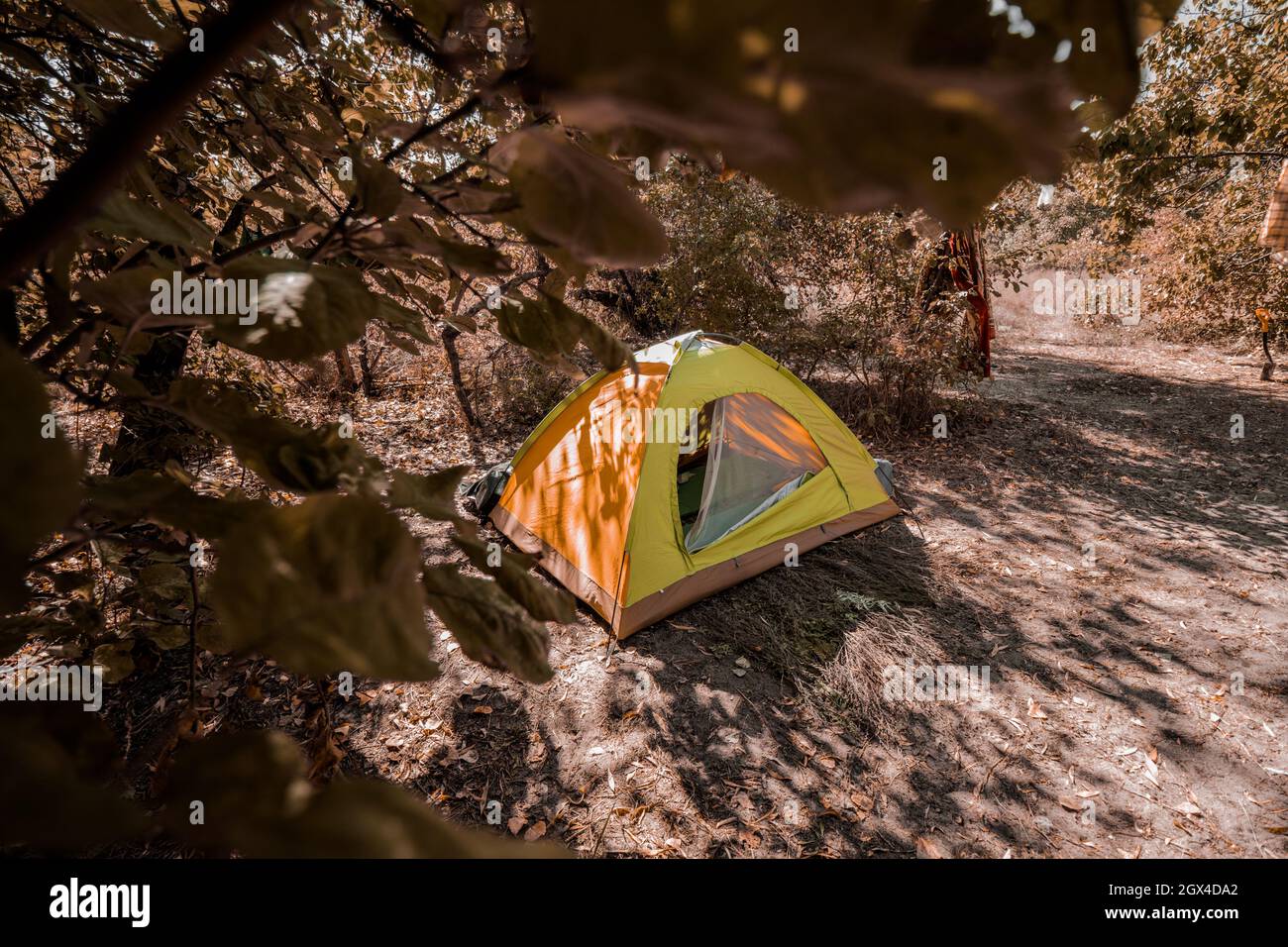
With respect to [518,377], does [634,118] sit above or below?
below

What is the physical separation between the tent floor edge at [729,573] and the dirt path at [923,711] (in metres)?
0.07

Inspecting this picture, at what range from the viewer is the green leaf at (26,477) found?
15 centimetres

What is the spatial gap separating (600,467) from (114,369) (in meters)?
2.59

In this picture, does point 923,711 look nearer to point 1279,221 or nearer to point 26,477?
point 26,477

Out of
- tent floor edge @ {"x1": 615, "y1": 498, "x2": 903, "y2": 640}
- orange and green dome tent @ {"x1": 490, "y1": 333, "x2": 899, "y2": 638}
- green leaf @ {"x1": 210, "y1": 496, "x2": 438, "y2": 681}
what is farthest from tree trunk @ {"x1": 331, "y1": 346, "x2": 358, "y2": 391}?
green leaf @ {"x1": 210, "y1": 496, "x2": 438, "y2": 681}

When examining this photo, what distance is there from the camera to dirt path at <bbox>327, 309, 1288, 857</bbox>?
1.77 meters

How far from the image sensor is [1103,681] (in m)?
2.27

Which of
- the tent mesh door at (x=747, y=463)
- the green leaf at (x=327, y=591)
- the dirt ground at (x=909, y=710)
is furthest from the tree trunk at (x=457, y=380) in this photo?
the green leaf at (x=327, y=591)

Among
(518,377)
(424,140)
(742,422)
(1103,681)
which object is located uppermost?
(518,377)

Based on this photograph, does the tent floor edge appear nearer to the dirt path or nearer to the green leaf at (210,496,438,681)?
the dirt path

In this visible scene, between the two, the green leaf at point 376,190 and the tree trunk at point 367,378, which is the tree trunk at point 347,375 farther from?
the green leaf at point 376,190

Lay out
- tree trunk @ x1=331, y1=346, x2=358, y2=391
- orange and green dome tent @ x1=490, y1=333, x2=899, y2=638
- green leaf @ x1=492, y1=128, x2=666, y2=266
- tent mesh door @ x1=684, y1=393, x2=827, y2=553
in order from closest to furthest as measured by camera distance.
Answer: green leaf @ x1=492, y1=128, x2=666, y2=266 → orange and green dome tent @ x1=490, y1=333, x2=899, y2=638 → tent mesh door @ x1=684, y1=393, x2=827, y2=553 → tree trunk @ x1=331, y1=346, x2=358, y2=391
